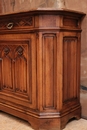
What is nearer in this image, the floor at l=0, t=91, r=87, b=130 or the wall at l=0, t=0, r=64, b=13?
the floor at l=0, t=91, r=87, b=130

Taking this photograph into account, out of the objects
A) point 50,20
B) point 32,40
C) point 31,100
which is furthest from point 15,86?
point 50,20

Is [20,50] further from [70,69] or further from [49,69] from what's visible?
[70,69]

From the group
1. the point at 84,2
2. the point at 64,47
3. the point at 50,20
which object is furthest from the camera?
the point at 84,2

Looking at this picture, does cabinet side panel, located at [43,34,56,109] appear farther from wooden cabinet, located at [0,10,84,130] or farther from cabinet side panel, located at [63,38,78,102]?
cabinet side panel, located at [63,38,78,102]

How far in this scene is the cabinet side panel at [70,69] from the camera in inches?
65.8

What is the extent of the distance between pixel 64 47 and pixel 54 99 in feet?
1.51

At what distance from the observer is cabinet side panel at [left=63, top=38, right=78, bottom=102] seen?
5.48ft

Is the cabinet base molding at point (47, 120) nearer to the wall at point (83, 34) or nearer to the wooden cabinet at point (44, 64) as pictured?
the wooden cabinet at point (44, 64)

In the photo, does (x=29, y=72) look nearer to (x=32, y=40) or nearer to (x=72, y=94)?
(x=32, y=40)

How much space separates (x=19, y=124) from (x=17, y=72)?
0.49 meters

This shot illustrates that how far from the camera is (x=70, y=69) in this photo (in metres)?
1.73

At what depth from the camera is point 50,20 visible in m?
1.53

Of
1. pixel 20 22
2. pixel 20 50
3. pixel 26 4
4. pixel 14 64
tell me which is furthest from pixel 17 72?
pixel 26 4

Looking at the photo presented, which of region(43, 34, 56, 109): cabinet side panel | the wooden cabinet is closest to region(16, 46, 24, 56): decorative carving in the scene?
the wooden cabinet
